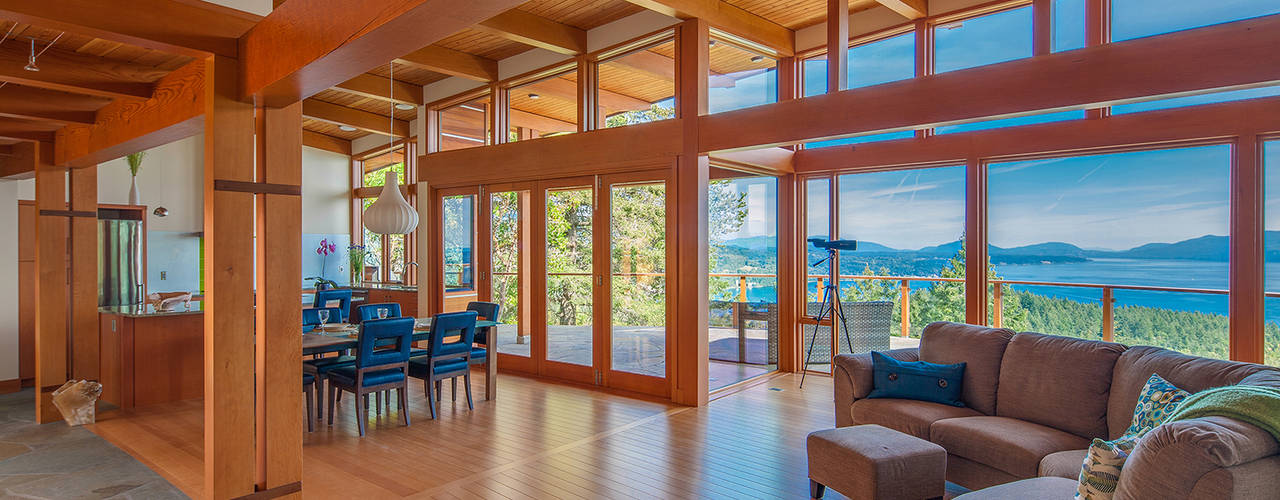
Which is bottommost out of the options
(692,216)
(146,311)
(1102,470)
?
(1102,470)

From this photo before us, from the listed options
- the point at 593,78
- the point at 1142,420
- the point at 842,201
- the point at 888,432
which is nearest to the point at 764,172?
the point at 842,201

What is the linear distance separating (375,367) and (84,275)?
10.3 feet

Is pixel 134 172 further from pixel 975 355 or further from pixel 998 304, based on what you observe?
pixel 998 304

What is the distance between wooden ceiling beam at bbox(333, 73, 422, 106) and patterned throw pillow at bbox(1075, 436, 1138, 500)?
7055 millimetres

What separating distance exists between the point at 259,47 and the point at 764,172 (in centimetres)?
469

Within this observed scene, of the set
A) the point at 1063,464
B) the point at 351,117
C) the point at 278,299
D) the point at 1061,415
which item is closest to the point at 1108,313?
the point at 1061,415

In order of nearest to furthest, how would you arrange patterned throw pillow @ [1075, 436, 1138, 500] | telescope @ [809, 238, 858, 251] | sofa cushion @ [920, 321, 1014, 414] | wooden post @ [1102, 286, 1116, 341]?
patterned throw pillow @ [1075, 436, 1138, 500] < sofa cushion @ [920, 321, 1014, 414] < wooden post @ [1102, 286, 1116, 341] < telescope @ [809, 238, 858, 251]

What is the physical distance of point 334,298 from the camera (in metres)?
6.88

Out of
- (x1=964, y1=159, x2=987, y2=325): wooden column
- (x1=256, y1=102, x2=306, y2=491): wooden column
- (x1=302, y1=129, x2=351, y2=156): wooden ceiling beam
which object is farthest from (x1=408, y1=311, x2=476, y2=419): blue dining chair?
(x1=302, y1=129, x2=351, y2=156): wooden ceiling beam

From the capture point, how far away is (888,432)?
134 inches

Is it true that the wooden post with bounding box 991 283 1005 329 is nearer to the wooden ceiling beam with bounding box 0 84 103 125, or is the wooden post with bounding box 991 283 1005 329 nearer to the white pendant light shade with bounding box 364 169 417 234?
the white pendant light shade with bounding box 364 169 417 234

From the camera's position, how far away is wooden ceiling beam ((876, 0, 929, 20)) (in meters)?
5.33

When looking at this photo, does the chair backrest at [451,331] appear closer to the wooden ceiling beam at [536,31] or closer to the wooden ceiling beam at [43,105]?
the wooden ceiling beam at [536,31]

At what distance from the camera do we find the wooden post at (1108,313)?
5.06 meters
